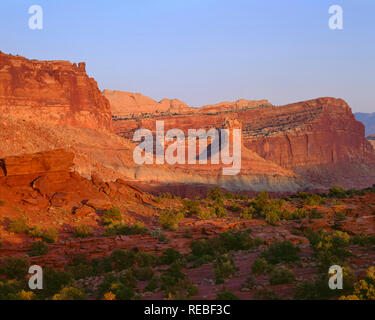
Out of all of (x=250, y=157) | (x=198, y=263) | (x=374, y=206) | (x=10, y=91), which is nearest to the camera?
(x=198, y=263)

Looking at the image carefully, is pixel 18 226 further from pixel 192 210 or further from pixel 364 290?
pixel 364 290

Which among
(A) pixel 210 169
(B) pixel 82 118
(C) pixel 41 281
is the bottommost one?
(C) pixel 41 281

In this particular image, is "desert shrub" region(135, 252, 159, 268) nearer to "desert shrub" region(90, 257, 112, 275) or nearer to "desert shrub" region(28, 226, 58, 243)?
"desert shrub" region(90, 257, 112, 275)

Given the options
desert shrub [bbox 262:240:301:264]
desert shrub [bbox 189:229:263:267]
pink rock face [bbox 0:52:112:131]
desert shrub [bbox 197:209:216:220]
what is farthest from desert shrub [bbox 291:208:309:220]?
pink rock face [bbox 0:52:112:131]

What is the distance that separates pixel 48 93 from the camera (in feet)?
269

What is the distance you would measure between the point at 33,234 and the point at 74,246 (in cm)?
192

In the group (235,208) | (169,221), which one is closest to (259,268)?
(169,221)

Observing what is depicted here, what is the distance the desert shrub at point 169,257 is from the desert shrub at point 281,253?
363 cm

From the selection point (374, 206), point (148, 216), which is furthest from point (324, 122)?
point (148, 216)

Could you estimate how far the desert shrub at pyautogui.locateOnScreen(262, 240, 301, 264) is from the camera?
550 inches

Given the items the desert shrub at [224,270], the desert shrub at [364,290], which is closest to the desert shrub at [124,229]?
the desert shrub at [224,270]

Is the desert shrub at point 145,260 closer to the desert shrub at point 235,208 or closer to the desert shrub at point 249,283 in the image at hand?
the desert shrub at point 249,283

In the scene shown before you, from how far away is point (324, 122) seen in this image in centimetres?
12750
